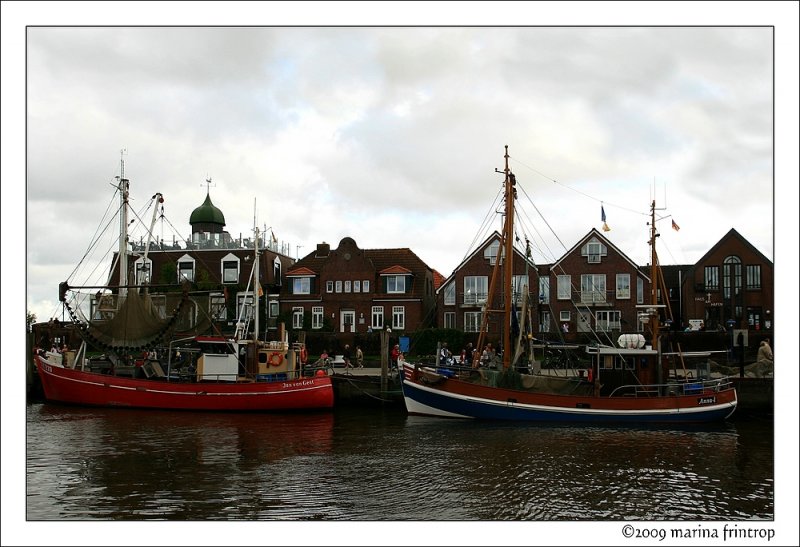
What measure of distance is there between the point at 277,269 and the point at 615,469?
52.2m

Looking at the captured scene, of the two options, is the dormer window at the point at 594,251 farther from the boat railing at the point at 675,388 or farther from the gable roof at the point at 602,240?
the boat railing at the point at 675,388

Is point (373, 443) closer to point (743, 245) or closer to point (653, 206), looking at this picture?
point (653, 206)

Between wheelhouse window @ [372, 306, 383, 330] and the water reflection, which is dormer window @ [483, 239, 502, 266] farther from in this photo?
the water reflection

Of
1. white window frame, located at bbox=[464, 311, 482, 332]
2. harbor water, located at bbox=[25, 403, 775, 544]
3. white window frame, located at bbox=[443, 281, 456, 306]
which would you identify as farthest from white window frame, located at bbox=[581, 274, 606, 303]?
harbor water, located at bbox=[25, 403, 775, 544]

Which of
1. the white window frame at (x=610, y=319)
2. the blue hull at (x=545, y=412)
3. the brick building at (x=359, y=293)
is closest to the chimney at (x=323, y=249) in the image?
the brick building at (x=359, y=293)

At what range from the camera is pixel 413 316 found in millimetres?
61938

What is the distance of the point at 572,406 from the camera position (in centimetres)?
3186

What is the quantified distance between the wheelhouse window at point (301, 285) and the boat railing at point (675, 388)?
120ft

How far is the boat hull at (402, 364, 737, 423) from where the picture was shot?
31547mm

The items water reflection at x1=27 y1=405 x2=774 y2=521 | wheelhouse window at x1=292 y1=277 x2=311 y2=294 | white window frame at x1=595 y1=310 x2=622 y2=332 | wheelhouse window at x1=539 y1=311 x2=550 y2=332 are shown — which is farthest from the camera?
wheelhouse window at x1=292 y1=277 x2=311 y2=294

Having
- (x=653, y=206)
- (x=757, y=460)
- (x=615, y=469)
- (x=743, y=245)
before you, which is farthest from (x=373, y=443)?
(x=743, y=245)

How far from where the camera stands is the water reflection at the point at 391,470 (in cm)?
1772

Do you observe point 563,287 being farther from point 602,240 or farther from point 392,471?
point 392,471

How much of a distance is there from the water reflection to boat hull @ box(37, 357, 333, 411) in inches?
116
